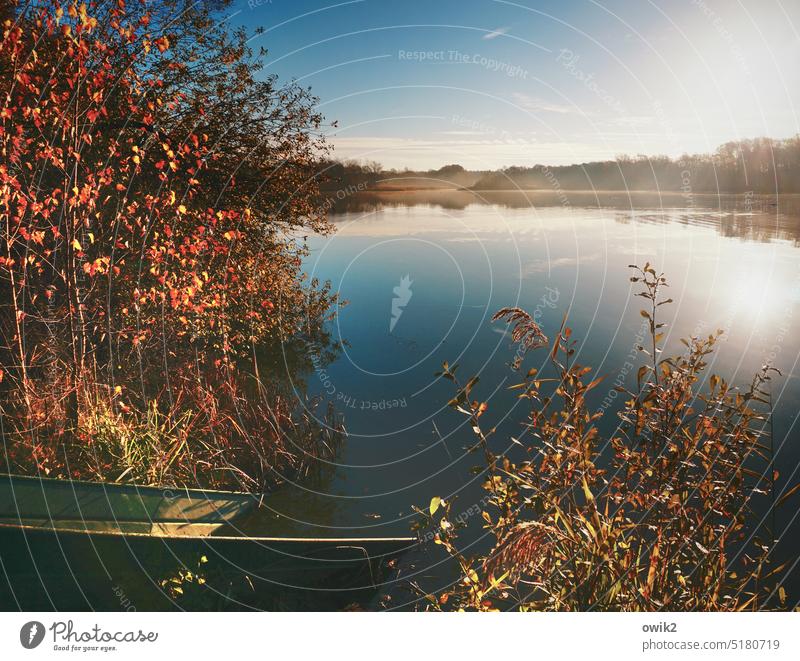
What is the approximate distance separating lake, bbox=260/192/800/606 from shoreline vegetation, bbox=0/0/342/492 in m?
0.70

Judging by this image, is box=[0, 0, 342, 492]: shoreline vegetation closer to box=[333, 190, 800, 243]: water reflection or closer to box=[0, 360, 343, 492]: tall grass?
box=[0, 360, 343, 492]: tall grass

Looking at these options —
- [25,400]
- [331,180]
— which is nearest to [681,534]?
[25,400]

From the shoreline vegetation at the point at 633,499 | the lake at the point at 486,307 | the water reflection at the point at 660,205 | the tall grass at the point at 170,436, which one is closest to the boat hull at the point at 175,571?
the lake at the point at 486,307

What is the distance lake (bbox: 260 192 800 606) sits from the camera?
529 centimetres

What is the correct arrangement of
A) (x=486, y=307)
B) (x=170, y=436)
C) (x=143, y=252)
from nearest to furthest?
1. (x=170, y=436)
2. (x=143, y=252)
3. (x=486, y=307)

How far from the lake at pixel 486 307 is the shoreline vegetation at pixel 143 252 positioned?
696mm

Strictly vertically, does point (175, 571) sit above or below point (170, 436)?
below

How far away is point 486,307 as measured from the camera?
837 centimetres

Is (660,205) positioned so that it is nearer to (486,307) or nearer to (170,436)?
(486,307)

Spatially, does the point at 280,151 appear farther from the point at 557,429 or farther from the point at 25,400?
the point at 557,429

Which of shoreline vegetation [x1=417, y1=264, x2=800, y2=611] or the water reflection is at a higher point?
the water reflection

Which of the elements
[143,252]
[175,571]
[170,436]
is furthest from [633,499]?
[143,252]

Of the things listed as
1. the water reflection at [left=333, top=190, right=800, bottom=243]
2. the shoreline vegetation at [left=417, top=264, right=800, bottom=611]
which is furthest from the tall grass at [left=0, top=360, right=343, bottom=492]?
the shoreline vegetation at [left=417, top=264, right=800, bottom=611]

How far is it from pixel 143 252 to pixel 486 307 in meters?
4.45
